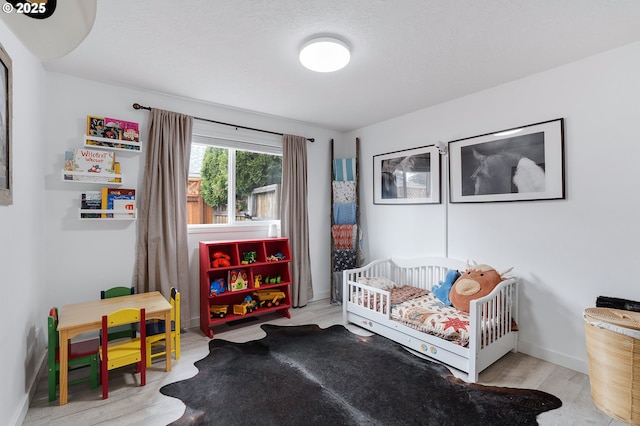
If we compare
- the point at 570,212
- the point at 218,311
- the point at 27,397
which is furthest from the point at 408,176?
the point at 27,397

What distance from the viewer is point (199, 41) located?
2.20 metres

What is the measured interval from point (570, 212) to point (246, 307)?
325 cm

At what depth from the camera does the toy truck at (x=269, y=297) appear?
3.64 metres

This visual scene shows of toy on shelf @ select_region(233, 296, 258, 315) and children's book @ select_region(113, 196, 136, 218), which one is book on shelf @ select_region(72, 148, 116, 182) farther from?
toy on shelf @ select_region(233, 296, 258, 315)

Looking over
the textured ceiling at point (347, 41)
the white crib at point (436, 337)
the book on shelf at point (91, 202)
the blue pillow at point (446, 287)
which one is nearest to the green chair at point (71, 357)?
the book on shelf at point (91, 202)

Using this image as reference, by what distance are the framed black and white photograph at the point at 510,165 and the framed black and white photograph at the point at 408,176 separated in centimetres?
22

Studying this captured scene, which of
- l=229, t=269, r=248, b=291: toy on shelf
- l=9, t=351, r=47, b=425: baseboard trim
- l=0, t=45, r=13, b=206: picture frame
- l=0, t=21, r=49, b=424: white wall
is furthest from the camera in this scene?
l=229, t=269, r=248, b=291: toy on shelf

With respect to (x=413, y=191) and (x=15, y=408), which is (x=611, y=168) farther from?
(x=15, y=408)

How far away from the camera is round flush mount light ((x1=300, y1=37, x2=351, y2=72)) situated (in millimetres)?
2143

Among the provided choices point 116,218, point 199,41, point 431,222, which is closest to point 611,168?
point 431,222

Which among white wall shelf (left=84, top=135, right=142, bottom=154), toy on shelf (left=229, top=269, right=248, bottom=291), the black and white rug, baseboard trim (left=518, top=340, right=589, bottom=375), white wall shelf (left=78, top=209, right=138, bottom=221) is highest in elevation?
white wall shelf (left=84, top=135, right=142, bottom=154)

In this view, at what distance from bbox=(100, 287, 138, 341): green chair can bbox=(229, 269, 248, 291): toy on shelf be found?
92 cm

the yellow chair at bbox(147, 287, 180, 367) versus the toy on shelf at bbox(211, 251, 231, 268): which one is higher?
the toy on shelf at bbox(211, 251, 231, 268)

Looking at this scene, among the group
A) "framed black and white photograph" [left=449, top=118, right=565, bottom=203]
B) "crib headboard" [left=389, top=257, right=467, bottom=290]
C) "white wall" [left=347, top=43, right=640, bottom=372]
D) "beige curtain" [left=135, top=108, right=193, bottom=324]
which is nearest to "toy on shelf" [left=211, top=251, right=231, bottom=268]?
"beige curtain" [left=135, top=108, right=193, bottom=324]
